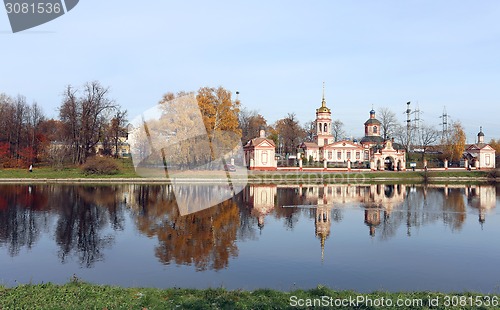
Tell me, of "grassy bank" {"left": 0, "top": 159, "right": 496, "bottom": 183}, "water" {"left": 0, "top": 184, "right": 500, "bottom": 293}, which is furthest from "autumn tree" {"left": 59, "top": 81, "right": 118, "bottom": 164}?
"water" {"left": 0, "top": 184, "right": 500, "bottom": 293}

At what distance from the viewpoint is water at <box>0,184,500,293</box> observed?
37.0 feet

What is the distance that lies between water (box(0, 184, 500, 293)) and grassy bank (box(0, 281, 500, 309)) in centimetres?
172

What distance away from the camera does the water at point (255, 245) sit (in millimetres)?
11266

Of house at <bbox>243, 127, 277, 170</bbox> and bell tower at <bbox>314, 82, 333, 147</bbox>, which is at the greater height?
bell tower at <bbox>314, 82, 333, 147</bbox>

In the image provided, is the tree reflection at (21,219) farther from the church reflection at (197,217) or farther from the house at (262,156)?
the house at (262,156)

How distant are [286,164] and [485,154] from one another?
28904 millimetres

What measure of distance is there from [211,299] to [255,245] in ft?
23.7

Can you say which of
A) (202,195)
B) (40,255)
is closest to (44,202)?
(202,195)

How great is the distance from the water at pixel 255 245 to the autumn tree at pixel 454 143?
145ft

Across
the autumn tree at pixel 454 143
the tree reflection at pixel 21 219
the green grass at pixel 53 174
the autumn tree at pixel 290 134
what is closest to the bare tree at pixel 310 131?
the autumn tree at pixel 290 134

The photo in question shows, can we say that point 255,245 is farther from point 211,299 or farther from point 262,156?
point 262,156

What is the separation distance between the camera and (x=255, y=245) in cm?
1539

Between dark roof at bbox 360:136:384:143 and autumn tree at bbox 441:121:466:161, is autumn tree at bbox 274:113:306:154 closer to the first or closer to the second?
dark roof at bbox 360:136:384:143

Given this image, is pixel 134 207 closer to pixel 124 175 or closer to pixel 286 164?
pixel 124 175
